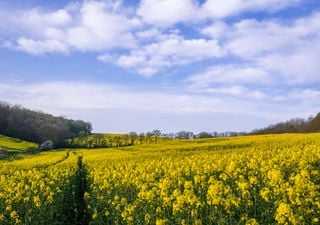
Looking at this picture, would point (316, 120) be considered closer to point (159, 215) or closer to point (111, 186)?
point (111, 186)

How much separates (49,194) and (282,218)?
10696 millimetres

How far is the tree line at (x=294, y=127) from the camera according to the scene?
77125 millimetres

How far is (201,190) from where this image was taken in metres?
13.6

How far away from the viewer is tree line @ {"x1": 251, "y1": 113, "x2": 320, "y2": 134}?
77.1m

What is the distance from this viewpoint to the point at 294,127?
88.6 meters

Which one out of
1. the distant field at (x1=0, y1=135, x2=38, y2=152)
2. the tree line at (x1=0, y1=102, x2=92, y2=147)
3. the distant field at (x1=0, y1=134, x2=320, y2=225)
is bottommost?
the distant field at (x1=0, y1=134, x2=320, y2=225)

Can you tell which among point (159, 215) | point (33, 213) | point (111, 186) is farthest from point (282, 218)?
point (111, 186)

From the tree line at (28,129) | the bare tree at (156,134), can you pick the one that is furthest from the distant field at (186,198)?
the tree line at (28,129)

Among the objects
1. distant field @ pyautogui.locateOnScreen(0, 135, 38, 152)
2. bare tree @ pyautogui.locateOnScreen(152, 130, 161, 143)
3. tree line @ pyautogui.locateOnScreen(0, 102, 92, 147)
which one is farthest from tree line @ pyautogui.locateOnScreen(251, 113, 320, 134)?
tree line @ pyautogui.locateOnScreen(0, 102, 92, 147)

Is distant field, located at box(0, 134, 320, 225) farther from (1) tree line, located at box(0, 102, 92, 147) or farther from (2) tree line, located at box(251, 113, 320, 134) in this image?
(1) tree line, located at box(0, 102, 92, 147)

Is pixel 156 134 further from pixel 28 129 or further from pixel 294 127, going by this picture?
pixel 28 129

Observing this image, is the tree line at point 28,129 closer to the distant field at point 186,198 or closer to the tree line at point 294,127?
A: the tree line at point 294,127

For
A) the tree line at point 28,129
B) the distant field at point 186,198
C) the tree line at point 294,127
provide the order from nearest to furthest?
the distant field at point 186,198 < the tree line at point 294,127 < the tree line at point 28,129

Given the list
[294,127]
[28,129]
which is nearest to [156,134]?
[294,127]
